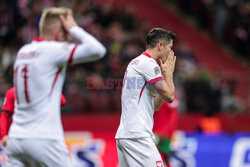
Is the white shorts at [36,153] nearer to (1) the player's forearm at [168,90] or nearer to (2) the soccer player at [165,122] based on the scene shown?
(1) the player's forearm at [168,90]

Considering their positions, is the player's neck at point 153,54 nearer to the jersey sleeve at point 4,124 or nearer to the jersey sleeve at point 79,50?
the jersey sleeve at point 79,50

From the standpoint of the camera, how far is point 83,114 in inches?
458

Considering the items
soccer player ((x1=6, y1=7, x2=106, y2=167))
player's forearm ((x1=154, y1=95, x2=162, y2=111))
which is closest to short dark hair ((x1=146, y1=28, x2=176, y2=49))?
player's forearm ((x1=154, y1=95, x2=162, y2=111))

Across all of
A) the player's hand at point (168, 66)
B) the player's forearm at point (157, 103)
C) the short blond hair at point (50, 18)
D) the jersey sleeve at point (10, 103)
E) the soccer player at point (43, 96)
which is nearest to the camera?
the soccer player at point (43, 96)

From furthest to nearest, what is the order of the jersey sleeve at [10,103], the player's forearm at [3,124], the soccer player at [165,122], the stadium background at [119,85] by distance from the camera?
the stadium background at [119,85], the soccer player at [165,122], the jersey sleeve at [10,103], the player's forearm at [3,124]

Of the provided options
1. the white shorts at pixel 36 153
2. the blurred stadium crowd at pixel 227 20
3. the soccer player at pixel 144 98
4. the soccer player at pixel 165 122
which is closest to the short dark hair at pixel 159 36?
the soccer player at pixel 144 98

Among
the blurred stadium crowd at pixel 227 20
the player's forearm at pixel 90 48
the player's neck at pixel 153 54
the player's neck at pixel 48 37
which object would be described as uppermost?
the blurred stadium crowd at pixel 227 20

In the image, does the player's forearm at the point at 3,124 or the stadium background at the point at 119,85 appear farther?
the stadium background at the point at 119,85

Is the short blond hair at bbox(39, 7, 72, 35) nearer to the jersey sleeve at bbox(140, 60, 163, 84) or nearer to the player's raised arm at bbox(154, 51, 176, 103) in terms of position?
the jersey sleeve at bbox(140, 60, 163, 84)

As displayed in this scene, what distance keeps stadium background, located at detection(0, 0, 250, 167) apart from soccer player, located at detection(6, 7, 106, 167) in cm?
458

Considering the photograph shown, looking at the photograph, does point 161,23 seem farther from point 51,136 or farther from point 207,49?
point 51,136

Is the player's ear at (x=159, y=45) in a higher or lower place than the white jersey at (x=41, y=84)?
higher

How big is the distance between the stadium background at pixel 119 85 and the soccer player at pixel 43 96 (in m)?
4.58

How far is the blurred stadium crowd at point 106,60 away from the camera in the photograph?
1167 centimetres
